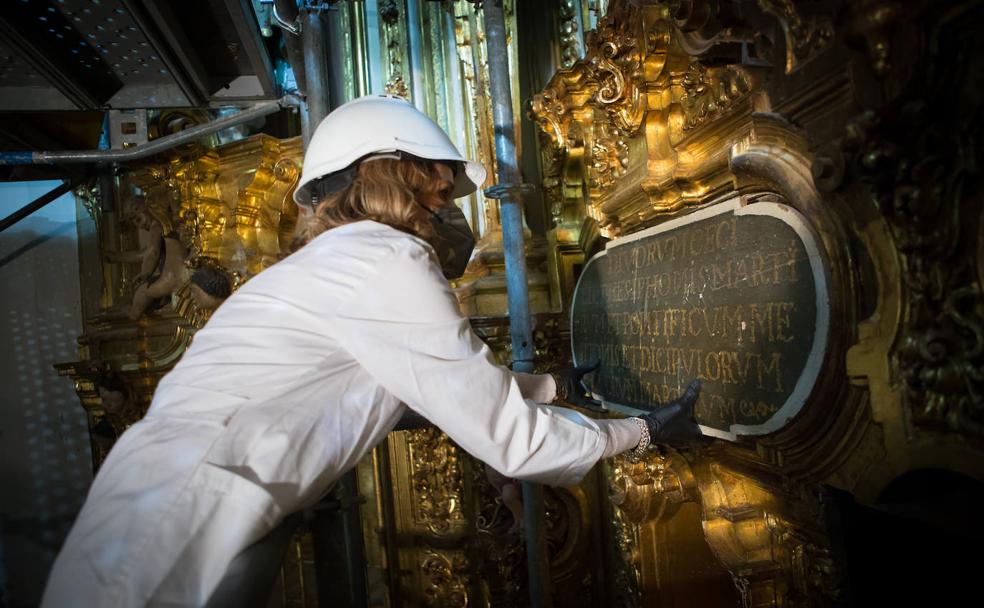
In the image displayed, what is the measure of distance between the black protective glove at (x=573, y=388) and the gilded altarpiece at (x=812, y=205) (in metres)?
0.27

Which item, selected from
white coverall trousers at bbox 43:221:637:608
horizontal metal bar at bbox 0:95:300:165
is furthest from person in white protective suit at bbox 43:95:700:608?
horizontal metal bar at bbox 0:95:300:165

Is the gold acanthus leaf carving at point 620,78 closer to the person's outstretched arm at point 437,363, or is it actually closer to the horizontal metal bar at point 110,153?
the person's outstretched arm at point 437,363

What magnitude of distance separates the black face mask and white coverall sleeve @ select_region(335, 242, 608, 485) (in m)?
0.33

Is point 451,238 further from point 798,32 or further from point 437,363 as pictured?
point 798,32

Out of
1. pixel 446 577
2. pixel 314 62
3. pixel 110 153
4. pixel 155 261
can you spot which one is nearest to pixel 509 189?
pixel 314 62

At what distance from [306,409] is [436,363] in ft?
0.83

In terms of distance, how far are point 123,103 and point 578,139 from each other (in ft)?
7.04

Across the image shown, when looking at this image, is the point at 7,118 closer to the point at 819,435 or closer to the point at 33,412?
the point at 33,412

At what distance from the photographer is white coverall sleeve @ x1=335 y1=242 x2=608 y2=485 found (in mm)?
1100

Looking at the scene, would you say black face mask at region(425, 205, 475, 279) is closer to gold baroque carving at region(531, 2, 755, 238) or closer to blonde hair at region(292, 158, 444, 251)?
blonde hair at region(292, 158, 444, 251)

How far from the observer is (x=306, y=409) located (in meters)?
1.07

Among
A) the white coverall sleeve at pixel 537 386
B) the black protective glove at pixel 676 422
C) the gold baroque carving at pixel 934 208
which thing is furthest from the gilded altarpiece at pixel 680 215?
the white coverall sleeve at pixel 537 386

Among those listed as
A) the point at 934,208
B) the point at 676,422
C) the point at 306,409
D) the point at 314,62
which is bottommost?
the point at 676,422

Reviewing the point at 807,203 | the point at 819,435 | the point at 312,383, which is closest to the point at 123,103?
the point at 312,383
